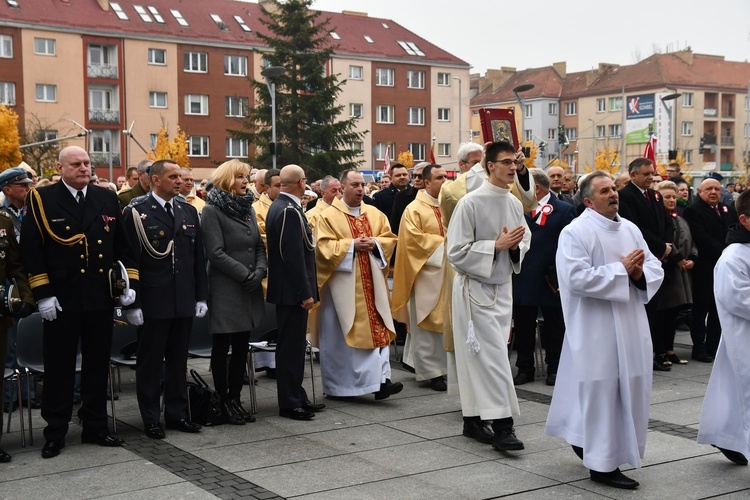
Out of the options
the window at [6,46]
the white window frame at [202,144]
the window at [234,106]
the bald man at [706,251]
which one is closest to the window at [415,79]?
the window at [234,106]

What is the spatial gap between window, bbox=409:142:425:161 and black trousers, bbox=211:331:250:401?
2563 inches

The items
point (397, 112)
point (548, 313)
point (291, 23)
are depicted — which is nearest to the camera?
point (548, 313)

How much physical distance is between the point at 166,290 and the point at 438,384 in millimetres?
3160

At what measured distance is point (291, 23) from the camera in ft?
162

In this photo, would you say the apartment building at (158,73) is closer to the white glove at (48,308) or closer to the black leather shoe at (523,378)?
the black leather shoe at (523,378)

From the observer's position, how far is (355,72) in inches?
2761

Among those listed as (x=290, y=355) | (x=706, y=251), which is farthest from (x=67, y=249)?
(x=706, y=251)

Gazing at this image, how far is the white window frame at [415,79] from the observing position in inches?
2852

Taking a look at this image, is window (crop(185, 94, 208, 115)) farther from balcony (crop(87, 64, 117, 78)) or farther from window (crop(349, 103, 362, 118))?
window (crop(349, 103, 362, 118))

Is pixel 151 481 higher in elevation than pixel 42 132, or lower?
lower

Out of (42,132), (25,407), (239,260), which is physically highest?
(42,132)

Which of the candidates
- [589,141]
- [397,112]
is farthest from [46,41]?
[589,141]

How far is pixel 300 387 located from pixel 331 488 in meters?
2.32

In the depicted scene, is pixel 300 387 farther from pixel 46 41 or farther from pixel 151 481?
pixel 46 41
